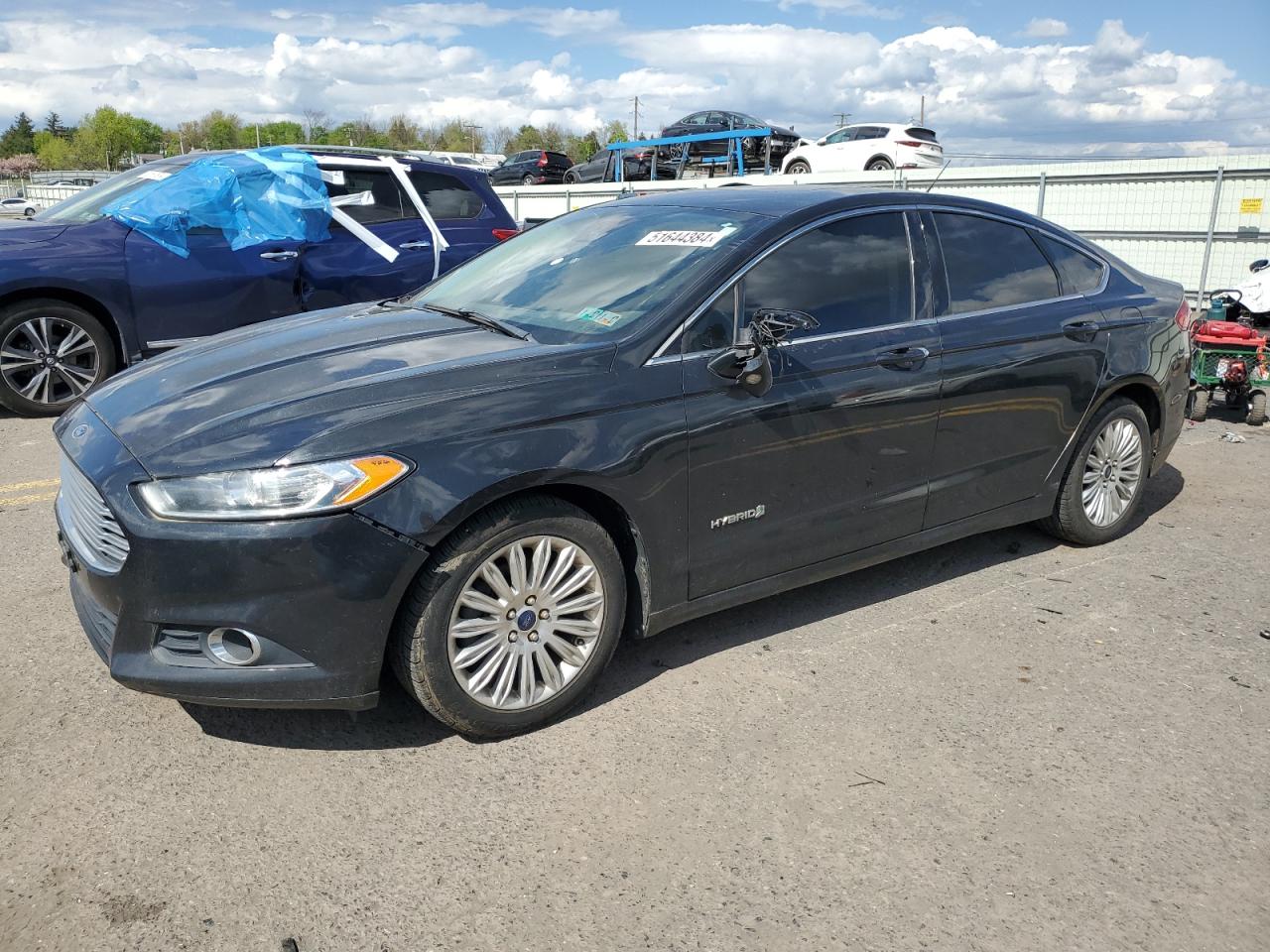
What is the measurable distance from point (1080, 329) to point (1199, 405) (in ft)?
13.9

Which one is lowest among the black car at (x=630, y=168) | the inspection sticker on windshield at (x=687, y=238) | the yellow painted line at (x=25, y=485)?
the yellow painted line at (x=25, y=485)

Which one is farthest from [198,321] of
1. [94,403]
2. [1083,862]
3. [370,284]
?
[1083,862]

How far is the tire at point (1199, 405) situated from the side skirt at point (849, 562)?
4.09 metres

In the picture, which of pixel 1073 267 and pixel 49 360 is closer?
pixel 1073 267

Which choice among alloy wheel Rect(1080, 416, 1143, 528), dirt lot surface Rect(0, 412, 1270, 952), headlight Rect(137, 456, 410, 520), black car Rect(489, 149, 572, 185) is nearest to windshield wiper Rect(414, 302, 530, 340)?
headlight Rect(137, 456, 410, 520)

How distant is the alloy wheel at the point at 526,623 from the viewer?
10.2 ft

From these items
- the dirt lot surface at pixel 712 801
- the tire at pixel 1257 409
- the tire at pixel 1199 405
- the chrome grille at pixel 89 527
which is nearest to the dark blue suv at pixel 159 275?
the dirt lot surface at pixel 712 801

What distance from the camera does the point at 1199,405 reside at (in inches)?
321

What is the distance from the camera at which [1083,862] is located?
2750 mm

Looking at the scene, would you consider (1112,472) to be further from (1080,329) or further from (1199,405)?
(1199,405)

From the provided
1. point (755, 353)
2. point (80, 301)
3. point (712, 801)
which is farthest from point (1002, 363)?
point (80, 301)

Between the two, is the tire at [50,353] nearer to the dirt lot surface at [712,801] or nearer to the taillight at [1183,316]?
the dirt lot surface at [712,801]

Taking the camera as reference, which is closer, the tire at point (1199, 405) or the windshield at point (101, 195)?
the windshield at point (101, 195)

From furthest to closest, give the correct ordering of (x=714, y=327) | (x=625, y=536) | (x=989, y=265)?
(x=989, y=265) → (x=714, y=327) → (x=625, y=536)
